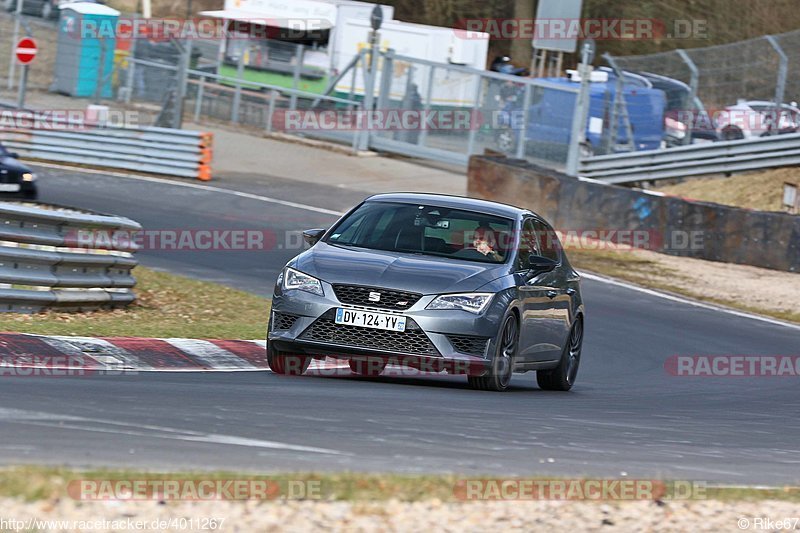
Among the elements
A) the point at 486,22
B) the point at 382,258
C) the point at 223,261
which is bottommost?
the point at 223,261

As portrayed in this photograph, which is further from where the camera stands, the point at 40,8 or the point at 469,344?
the point at 40,8

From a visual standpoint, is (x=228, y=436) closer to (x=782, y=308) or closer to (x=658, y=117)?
(x=782, y=308)

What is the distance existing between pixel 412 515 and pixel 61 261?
25.1 feet

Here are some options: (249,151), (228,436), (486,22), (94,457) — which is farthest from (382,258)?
(486,22)

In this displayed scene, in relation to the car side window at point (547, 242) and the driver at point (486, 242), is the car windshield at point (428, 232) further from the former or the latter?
the car side window at point (547, 242)

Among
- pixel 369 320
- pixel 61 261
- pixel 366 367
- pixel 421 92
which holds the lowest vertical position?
pixel 366 367

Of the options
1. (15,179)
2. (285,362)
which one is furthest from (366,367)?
(15,179)

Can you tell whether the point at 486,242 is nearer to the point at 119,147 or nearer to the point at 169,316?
the point at 169,316

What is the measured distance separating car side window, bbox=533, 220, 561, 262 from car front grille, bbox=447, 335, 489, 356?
6.16 feet

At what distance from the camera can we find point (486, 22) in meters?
49.5

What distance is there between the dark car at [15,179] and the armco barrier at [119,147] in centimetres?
825

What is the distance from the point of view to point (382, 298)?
9336 millimetres

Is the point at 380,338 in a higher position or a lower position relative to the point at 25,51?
lower

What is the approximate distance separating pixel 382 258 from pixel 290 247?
1095 cm
